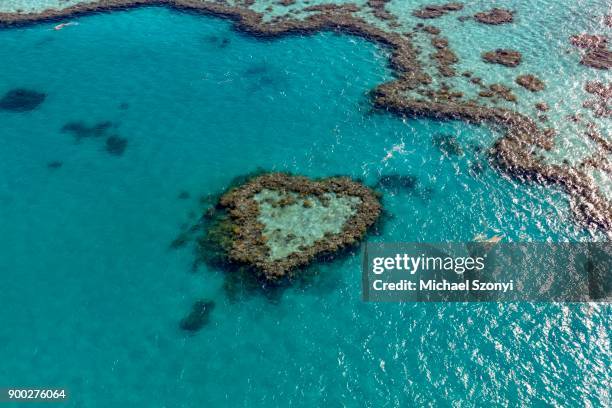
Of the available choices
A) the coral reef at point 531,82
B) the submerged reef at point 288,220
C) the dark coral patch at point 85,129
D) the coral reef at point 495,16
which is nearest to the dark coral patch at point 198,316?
the submerged reef at point 288,220

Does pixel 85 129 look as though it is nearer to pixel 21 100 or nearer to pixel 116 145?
pixel 116 145

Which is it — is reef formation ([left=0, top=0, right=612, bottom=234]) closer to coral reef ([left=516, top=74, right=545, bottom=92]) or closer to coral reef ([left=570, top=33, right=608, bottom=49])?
coral reef ([left=570, top=33, right=608, bottom=49])

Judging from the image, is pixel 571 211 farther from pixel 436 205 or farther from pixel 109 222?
pixel 109 222

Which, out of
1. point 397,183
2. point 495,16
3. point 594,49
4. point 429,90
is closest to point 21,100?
point 397,183

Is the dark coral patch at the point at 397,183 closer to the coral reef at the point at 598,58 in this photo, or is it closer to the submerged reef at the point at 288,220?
the submerged reef at the point at 288,220

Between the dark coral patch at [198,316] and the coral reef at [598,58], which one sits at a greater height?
the coral reef at [598,58]

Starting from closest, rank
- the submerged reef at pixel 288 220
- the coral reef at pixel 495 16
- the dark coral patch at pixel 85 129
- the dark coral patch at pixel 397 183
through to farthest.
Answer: the submerged reef at pixel 288 220 < the dark coral patch at pixel 397 183 < the dark coral patch at pixel 85 129 < the coral reef at pixel 495 16

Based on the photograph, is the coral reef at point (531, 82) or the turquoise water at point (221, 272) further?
the coral reef at point (531, 82)
